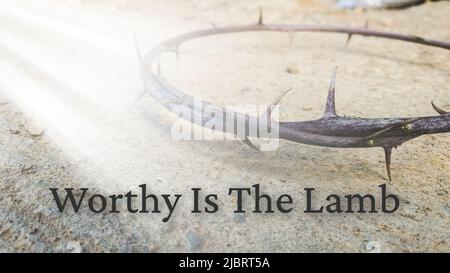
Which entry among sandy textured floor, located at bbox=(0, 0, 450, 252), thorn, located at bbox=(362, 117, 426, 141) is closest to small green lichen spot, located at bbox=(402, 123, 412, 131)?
thorn, located at bbox=(362, 117, 426, 141)

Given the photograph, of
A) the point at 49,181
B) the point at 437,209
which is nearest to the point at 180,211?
the point at 49,181

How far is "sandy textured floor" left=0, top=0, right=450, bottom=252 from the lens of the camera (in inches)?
58.6

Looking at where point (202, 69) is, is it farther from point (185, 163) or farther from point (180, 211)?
point (180, 211)

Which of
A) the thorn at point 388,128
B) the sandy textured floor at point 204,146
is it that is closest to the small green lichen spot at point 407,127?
the thorn at point 388,128

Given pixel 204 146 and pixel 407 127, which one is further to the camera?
pixel 204 146

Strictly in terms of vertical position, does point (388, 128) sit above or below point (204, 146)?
above

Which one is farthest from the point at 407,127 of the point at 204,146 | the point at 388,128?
the point at 204,146

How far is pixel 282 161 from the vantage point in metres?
1.93

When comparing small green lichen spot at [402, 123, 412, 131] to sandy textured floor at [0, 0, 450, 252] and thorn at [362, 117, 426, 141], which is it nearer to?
thorn at [362, 117, 426, 141]

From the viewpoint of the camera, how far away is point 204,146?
206 centimetres

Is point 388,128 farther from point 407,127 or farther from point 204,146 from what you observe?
point 204,146

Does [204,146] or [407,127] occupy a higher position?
[407,127]

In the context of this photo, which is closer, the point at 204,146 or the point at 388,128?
the point at 388,128

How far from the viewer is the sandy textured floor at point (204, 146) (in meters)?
1.49
